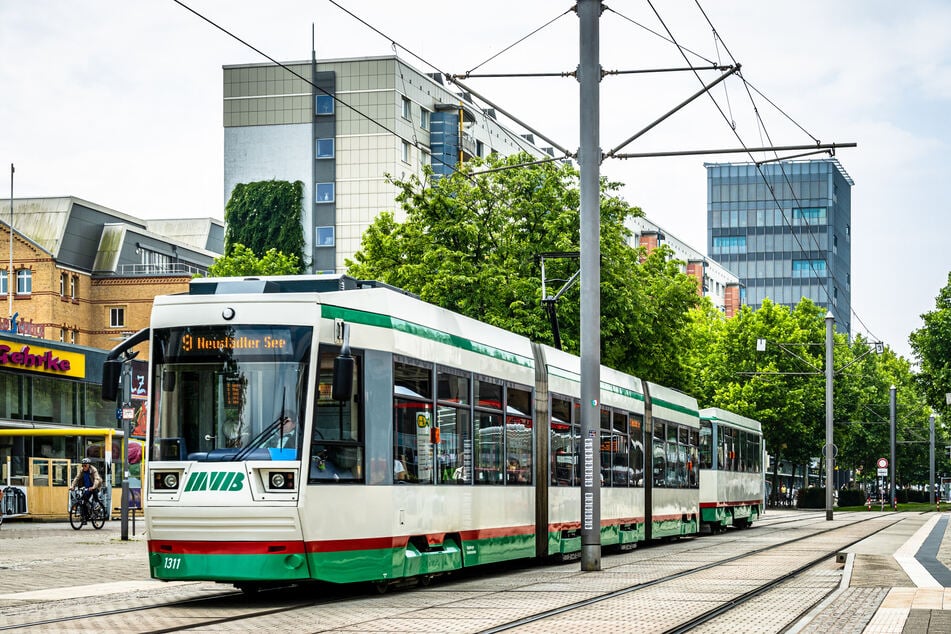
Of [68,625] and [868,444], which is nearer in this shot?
[68,625]

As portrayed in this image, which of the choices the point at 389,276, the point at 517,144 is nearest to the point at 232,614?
the point at 389,276

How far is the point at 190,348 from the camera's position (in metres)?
14.3

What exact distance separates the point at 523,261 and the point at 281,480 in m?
26.0

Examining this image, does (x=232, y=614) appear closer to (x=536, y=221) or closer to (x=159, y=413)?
(x=159, y=413)

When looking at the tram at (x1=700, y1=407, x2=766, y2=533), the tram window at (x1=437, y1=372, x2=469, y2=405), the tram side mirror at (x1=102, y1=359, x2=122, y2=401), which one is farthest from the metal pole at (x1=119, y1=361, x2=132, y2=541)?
the tram at (x1=700, y1=407, x2=766, y2=533)

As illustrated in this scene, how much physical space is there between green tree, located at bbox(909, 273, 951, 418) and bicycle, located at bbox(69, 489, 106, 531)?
36.5m

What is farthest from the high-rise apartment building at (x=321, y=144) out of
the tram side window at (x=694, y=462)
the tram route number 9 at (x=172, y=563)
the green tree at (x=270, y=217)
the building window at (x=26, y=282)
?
the tram route number 9 at (x=172, y=563)

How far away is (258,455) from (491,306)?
82.7 ft

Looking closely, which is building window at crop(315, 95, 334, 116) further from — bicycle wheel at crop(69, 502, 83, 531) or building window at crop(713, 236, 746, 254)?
building window at crop(713, 236, 746, 254)

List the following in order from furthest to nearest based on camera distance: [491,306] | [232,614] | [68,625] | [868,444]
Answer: [868,444] → [491,306] → [232,614] → [68,625]

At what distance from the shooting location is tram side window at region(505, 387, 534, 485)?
1936 centimetres

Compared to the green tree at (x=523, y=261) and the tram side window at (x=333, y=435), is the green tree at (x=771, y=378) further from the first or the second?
the tram side window at (x=333, y=435)

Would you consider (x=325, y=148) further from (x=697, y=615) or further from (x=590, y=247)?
(x=697, y=615)

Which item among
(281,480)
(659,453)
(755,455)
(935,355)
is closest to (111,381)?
(281,480)
